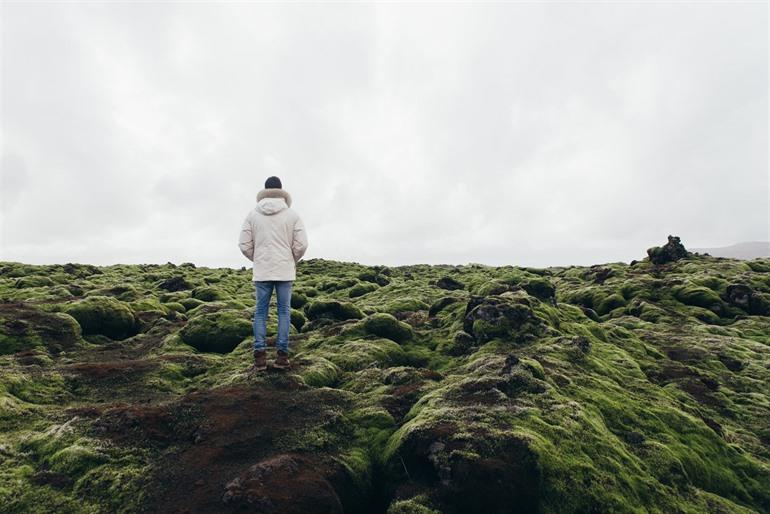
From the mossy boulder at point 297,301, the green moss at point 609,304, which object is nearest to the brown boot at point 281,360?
the mossy boulder at point 297,301

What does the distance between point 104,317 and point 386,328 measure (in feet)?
46.4

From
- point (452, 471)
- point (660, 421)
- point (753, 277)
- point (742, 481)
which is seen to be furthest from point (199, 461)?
point (753, 277)

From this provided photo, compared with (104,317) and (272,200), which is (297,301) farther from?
(272,200)

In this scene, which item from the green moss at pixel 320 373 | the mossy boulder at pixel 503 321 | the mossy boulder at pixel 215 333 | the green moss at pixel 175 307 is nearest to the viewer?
the green moss at pixel 320 373

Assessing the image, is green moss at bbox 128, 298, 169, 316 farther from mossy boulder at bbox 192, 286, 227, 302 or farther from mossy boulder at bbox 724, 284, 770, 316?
mossy boulder at bbox 724, 284, 770, 316

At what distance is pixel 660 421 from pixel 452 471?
7.48 meters

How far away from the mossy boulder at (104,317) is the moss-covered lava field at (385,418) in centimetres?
8

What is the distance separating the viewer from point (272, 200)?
1312 cm

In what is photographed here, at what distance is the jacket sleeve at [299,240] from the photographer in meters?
13.1

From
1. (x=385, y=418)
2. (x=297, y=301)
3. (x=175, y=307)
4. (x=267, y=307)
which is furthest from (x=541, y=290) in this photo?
(x=175, y=307)

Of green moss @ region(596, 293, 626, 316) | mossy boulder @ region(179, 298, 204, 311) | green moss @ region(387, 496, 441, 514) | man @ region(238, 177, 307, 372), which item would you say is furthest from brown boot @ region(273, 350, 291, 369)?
green moss @ region(596, 293, 626, 316)

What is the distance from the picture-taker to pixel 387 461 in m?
9.19

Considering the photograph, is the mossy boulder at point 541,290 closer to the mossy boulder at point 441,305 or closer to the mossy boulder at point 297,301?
the mossy boulder at point 441,305

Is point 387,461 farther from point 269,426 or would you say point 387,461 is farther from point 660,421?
point 660,421
